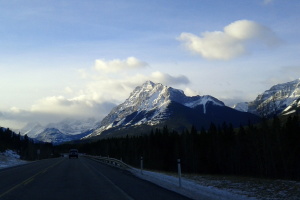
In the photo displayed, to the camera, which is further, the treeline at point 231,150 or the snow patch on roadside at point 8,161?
the treeline at point 231,150

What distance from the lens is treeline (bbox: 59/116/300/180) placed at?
76125mm

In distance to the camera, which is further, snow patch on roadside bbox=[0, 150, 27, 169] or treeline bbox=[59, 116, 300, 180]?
treeline bbox=[59, 116, 300, 180]

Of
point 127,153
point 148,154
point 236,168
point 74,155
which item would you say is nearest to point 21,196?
point 74,155

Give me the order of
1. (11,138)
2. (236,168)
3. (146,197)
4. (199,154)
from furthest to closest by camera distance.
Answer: (11,138), (199,154), (236,168), (146,197)

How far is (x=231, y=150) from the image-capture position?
96688 millimetres

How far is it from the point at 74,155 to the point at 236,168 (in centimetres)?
4462

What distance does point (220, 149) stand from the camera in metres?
99.8

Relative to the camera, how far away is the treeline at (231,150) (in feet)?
250

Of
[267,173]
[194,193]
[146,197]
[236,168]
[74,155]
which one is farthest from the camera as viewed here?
[236,168]

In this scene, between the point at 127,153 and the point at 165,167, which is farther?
the point at 127,153

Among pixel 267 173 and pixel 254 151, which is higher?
pixel 254 151

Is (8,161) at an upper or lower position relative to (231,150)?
lower

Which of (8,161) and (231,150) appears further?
(231,150)

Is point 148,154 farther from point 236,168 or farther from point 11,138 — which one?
point 11,138
